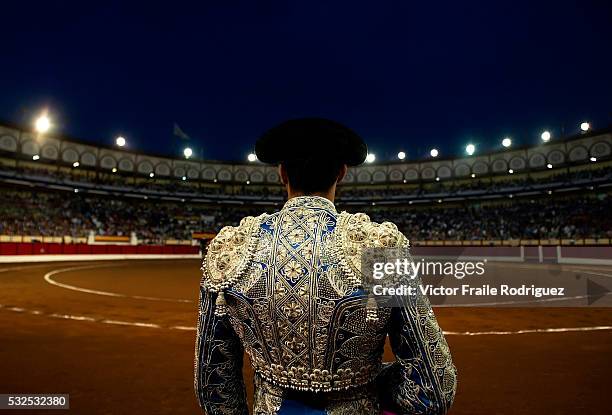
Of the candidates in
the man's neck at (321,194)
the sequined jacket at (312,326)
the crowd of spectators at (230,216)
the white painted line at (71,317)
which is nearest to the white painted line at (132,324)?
the white painted line at (71,317)

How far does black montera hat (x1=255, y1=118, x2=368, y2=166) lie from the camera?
4.13 ft

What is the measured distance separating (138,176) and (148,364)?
40408mm

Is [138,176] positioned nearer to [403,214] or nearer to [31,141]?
[31,141]

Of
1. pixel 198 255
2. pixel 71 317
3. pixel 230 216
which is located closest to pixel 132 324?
pixel 71 317

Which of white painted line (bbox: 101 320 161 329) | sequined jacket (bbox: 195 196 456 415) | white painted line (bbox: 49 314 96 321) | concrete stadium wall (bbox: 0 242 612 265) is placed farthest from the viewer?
concrete stadium wall (bbox: 0 242 612 265)

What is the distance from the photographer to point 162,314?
287 inches

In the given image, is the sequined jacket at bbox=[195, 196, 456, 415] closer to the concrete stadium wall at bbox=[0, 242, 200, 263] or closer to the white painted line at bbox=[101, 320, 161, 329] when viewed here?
the white painted line at bbox=[101, 320, 161, 329]

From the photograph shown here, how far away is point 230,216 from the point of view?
4612 cm

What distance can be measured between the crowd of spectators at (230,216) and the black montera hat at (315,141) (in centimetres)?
3158

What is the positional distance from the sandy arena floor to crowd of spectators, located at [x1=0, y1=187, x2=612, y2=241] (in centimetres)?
2520

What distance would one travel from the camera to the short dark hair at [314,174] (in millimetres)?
1276

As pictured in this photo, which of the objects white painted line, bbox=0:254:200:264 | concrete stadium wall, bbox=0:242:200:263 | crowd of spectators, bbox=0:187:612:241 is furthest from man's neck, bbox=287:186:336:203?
crowd of spectators, bbox=0:187:612:241

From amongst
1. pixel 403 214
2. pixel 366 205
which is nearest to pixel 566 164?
pixel 403 214

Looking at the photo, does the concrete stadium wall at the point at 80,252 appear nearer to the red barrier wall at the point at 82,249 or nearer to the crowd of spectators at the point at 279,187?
A: the red barrier wall at the point at 82,249
